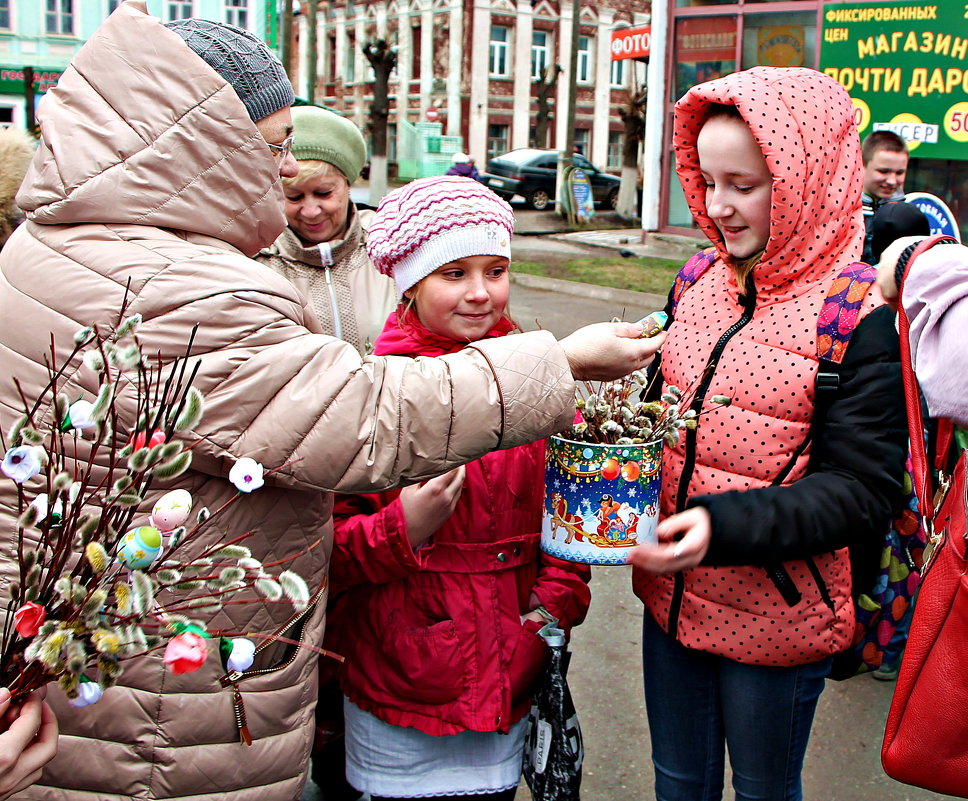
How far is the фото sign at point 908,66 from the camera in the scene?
464 inches

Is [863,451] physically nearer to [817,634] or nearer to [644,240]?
[817,634]

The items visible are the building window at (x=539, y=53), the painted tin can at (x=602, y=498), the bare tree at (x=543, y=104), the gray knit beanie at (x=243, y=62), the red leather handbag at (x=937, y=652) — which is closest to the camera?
the red leather handbag at (x=937, y=652)

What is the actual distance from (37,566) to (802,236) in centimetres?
152

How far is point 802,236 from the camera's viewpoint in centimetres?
200

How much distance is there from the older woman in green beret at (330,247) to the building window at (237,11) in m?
32.7

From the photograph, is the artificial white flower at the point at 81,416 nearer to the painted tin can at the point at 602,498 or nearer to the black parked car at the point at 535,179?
the painted tin can at the point at 602,498

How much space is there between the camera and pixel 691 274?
235 centimetres

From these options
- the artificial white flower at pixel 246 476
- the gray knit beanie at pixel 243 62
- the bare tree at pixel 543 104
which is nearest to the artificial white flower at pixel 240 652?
the artificial white flower at pixel 246 476

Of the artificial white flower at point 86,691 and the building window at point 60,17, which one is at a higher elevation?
the building window at point 60,17

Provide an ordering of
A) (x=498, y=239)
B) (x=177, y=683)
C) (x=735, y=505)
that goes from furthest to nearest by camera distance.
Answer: (x=498, y=239)
(x=735, y=505)
(x=177, y=683)

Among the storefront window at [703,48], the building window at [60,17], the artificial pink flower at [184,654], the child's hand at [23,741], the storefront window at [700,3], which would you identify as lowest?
the child's hand at [23,741]

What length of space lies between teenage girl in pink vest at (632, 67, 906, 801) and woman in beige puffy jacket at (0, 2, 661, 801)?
0.46 meters

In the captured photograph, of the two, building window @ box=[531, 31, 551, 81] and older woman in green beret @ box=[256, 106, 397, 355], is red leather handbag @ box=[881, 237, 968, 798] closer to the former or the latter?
older woman in green beret @ box=[256, 106, 397, 355]

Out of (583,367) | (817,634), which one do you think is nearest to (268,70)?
(583,367)
